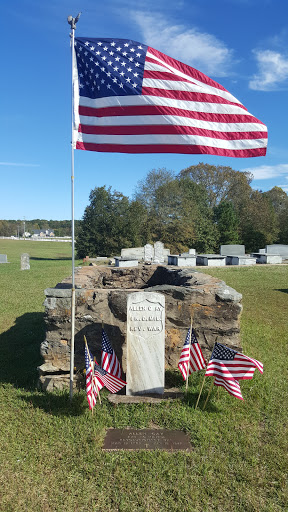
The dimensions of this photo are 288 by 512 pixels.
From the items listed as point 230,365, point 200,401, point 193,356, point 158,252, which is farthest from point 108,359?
point 158,252

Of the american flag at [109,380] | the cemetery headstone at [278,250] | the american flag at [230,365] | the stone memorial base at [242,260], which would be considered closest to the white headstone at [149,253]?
the stone memorial base at [242,260]

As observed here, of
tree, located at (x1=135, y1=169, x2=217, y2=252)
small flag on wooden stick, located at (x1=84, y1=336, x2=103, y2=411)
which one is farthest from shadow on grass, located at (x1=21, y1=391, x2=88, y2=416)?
tree, located at (x1=135, y1=169, x2=217, y2=252)

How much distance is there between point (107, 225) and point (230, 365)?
28.8m

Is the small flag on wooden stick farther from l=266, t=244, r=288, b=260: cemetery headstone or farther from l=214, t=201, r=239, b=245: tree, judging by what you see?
l=214, t=201, r=239, b=245: tree

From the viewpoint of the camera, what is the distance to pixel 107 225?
108 ft

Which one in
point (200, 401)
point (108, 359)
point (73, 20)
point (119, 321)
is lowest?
point (200, 401)

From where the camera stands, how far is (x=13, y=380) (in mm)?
5789

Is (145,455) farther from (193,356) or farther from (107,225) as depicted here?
(107,225)

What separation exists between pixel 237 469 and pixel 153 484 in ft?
2.91

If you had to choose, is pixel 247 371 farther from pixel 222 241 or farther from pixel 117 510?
pixel 222 241

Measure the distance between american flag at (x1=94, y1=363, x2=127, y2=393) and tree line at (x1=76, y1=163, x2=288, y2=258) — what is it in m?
27.0

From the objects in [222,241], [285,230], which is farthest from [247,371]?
[285,230]

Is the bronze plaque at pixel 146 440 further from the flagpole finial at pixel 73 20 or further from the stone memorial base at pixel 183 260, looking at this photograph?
the stone memorial base at pixel 183 260

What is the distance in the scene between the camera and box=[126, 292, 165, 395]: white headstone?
4961 millimetres
